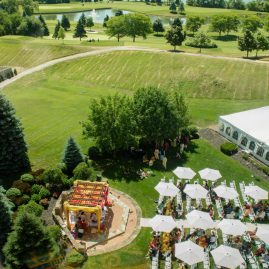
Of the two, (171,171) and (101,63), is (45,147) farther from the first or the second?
(101,63)

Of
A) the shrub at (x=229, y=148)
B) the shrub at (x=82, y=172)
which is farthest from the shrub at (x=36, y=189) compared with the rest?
the shrub at (x=229, y=148)

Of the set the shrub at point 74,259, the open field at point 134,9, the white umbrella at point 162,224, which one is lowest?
the shrub at point 74,259

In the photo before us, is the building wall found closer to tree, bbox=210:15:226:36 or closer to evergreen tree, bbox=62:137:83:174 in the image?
evergreen tree, bbox=62:137:83:174

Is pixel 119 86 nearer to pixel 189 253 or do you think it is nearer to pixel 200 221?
pixel 200 221

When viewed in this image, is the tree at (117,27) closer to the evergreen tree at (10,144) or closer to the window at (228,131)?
the window at (228,131)

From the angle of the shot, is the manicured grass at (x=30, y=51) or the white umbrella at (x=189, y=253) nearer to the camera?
the white umbrella at (x=189, y=253)

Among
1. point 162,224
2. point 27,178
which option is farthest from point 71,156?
point 162,224
